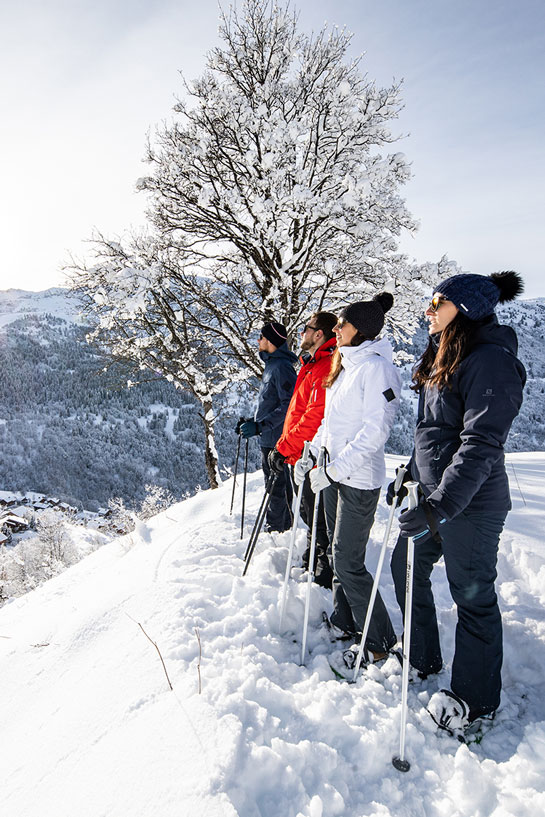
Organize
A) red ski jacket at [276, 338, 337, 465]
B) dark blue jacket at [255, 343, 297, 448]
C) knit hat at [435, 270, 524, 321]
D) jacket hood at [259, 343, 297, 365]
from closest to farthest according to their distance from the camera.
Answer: knit hat at [435, 270, 524, 321], red ski jacket at [276, 338, 337, 465], dark blue jacket at [255, 343, 297, 448], jacket hood at [259, 343, 297, 365]

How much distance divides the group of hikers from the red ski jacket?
7 centimetres

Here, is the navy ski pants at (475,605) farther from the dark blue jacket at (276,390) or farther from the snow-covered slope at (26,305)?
the snow-covered slope at (26,305)

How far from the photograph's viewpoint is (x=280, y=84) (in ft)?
22.9

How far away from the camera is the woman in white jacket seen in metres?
2.45

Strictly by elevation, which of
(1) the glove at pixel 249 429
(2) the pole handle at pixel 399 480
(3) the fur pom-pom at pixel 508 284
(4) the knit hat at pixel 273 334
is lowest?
(1) the glove at pixel 249 429

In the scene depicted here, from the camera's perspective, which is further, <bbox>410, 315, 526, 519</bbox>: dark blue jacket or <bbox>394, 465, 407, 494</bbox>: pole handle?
<bbox>394, 465, 407, 494</bbox>: pole handle

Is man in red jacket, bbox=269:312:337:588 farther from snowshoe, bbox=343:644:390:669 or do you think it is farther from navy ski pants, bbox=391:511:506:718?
navy ski pants, bbox=391:511:506:718

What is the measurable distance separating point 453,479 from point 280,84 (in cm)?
806

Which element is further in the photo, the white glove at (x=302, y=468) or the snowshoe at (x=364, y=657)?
the white glove at (x=302, y=468)

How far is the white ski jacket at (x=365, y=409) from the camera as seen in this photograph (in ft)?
7.99

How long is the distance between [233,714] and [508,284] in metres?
2.68

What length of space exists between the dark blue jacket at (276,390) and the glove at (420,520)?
7.71 feet

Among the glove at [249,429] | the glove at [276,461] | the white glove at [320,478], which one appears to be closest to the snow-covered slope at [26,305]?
the glove at [249,429]

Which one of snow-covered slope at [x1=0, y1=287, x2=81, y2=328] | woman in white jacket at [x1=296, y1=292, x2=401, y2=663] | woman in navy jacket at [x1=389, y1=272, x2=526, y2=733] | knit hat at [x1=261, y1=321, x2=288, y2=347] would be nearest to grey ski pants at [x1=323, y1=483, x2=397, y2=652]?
woman in white jacket at [x1=296, y1=292, x2=401, y2=663]
